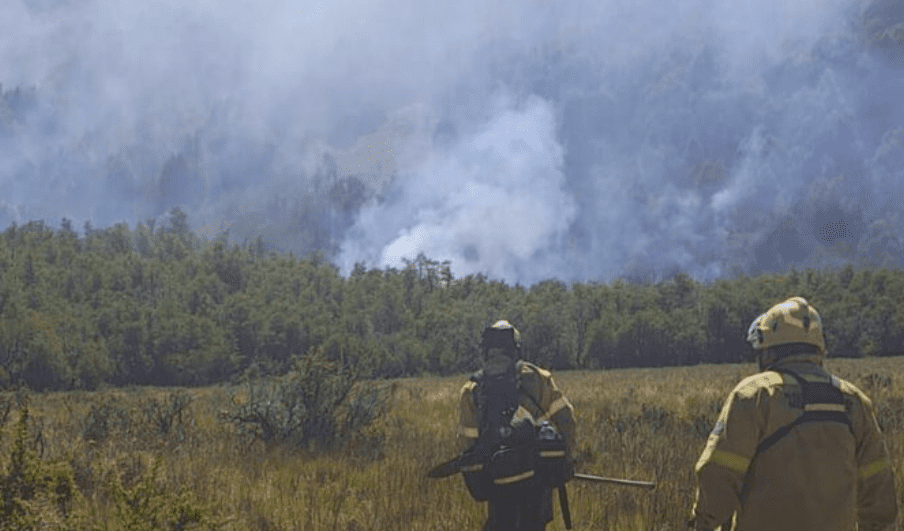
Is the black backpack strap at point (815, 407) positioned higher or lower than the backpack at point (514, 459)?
higher

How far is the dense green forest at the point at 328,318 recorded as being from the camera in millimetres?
70750

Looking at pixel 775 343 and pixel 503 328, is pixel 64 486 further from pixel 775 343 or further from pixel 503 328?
pixel 775 343

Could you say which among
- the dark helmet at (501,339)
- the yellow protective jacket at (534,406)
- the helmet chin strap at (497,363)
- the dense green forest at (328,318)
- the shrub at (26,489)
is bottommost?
the shrub at (26,489)

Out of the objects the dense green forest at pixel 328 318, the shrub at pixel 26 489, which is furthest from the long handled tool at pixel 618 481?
the dense green forest at pixel 328 318

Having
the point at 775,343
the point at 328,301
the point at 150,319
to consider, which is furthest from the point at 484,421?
the point at 328,301

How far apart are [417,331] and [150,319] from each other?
114 ft

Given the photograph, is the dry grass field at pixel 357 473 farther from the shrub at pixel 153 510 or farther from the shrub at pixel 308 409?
the shrub at pixel 308 409

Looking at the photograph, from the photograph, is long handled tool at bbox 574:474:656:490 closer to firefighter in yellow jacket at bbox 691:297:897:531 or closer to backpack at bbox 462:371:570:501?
backpack at bbox 462:371:570:501

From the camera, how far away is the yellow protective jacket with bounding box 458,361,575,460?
179 inches

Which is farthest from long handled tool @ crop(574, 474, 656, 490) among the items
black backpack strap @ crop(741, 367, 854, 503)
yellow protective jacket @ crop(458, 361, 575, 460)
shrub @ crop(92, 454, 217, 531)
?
shrub @ crop(92, 454, 217, 531)

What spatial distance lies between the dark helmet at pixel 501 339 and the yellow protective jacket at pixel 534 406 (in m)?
0.16

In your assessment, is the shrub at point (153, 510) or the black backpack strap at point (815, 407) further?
the shrub at point (153, 510)

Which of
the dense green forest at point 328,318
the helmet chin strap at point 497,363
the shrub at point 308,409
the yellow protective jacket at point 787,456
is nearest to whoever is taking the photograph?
the yellow protective jacket at point 787,456

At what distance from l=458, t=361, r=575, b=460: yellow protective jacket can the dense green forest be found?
49.8m
